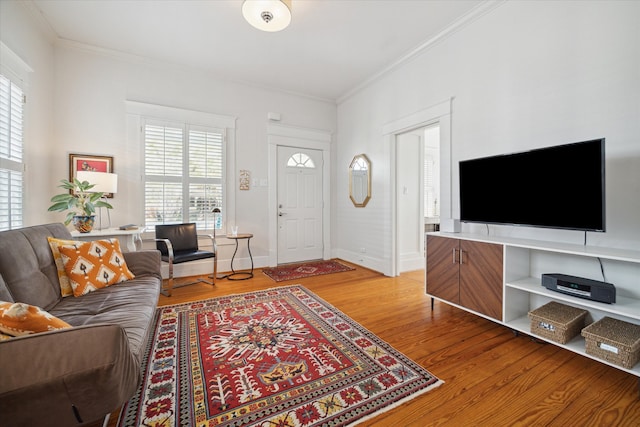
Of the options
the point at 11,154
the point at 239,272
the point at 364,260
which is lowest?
the point at 239,272

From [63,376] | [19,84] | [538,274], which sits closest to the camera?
[63,376]

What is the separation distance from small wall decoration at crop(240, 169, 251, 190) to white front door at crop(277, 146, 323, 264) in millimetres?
534

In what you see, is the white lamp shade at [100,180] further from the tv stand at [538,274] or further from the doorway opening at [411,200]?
the doorway opening at [411,200]

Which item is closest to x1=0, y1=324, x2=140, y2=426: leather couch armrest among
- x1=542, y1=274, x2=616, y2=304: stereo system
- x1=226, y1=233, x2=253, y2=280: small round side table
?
x1=542, y1=274, x2=616, y2=304: stereo system

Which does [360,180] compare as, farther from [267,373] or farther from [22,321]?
[22,321]

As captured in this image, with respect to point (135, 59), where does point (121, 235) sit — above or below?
below

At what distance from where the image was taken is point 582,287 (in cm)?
177

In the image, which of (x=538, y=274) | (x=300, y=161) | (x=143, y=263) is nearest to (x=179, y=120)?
(x=300, y=161)

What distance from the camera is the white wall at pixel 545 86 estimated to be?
186cm

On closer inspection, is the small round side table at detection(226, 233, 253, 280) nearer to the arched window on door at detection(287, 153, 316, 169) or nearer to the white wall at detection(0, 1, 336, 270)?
the white wall at detection(0, 1, 336, 270)

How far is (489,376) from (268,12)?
3.28 metres

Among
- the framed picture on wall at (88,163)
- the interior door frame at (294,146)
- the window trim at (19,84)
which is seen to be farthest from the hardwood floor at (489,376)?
the interior door frame at (294,146)

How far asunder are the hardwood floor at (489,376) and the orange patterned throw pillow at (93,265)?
2.95ft

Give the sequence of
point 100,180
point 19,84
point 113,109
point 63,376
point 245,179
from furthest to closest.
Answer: point 245,179 < point 113,109 < point 100,180 < point 19,84 < point 63,376
